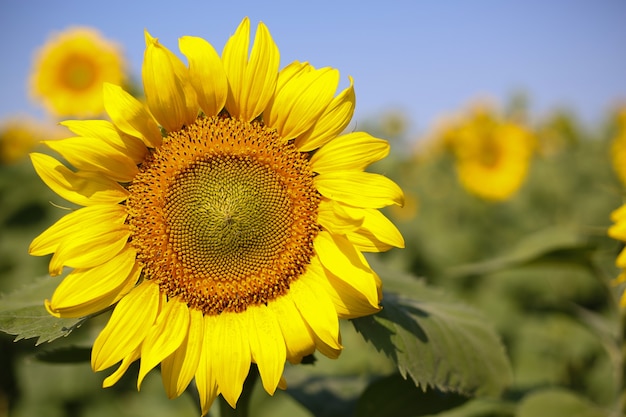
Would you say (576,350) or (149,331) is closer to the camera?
(149,331)

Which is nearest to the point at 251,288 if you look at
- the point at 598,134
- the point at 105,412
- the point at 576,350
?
the point at 105,412

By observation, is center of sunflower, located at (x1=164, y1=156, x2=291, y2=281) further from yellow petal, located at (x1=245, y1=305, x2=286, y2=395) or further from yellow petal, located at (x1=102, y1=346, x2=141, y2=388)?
yellow petal, located at (x1=102, y1=346, x2=141, y2=388)

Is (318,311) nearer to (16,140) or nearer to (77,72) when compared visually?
(77,72)

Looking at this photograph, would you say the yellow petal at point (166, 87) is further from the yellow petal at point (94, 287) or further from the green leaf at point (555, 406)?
the green leaf at point (555, 406)

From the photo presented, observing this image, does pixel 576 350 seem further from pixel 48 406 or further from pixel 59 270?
pixel 59 270

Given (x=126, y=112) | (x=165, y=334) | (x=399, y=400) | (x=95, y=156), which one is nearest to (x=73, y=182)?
(x=95, y=156)
